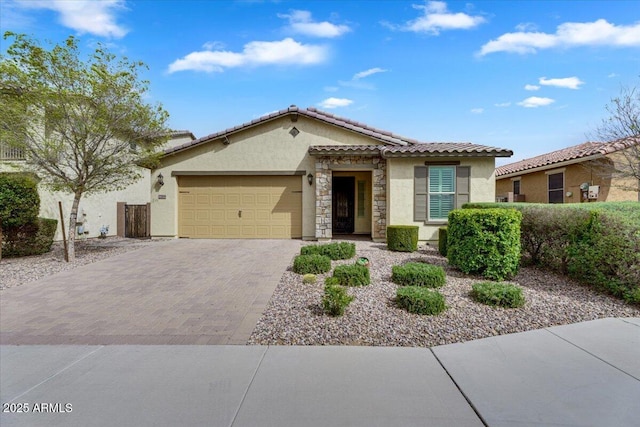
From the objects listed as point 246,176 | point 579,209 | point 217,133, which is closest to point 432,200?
point 579,209

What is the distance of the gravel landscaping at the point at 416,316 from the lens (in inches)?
156

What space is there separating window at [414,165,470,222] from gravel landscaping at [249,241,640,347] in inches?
205

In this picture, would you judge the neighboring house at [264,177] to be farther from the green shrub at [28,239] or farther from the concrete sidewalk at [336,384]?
the concrete sidewalk at [336,384]

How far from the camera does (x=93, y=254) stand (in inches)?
388

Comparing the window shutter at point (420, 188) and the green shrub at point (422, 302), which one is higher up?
the window shutter at point (420, 188)

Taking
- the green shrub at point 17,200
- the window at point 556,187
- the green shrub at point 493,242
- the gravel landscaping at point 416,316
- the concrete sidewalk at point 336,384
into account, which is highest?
the window at point 556,187

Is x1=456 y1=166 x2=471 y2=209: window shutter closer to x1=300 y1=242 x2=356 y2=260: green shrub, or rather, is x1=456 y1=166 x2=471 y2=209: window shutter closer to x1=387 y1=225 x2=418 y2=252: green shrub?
x1=387 y1=225 x2=418 y2=252: green shrub

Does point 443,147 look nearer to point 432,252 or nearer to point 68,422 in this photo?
point 432,252

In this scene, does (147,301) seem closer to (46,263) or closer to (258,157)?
(46,263)

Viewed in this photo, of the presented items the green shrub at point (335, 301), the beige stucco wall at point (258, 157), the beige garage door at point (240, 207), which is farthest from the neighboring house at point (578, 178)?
the green shrub at point (335, 301)

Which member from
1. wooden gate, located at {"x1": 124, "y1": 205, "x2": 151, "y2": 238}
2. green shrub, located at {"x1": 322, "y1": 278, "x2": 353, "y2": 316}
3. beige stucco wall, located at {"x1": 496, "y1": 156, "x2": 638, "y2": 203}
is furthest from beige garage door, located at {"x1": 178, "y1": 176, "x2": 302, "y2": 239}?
beige stucco wall, located at {"x1": 496, "y1": 156, "x2": 638, "y2": 203}

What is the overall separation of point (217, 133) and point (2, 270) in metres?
7.61

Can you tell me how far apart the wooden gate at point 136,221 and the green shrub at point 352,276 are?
1279 centimetres

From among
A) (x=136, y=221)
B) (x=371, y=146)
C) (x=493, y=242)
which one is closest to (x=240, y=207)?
(x=371, y=146)
